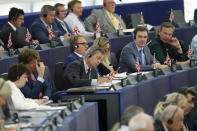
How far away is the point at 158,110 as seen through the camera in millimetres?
5426

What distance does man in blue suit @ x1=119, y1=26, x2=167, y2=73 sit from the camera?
8.40m

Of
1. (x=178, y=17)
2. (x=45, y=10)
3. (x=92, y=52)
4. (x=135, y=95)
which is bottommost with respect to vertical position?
(x=135, y=95)

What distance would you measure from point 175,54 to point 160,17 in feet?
16.0

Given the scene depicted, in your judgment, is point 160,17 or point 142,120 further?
point 160,17

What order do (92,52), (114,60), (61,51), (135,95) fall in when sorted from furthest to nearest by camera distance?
(61,51) < (114,60) < (92,52) < (135,95)

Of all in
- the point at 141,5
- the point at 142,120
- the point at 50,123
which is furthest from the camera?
the point at 141,5

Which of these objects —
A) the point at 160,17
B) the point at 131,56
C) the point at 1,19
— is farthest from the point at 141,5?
the point at 131,56

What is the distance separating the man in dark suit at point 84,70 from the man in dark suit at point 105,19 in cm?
332

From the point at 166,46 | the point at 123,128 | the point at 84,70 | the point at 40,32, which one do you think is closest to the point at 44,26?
the point at 40,32

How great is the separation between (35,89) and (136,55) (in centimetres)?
185

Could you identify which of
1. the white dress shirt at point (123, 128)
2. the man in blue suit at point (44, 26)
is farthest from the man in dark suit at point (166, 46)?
the white dress shirt at point (123, 128)

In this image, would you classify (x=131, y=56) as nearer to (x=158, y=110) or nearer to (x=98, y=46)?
(x=98, y=46)

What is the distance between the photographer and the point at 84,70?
24.2 feet

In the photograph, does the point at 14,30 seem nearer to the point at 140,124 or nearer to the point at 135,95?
the point at 135,95
